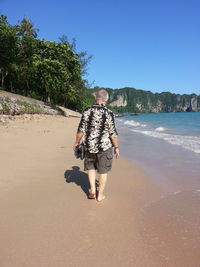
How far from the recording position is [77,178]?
4.97m

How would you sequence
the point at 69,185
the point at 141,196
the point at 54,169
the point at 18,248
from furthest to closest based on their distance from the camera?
the point at 54,169 → the point at 69,185 → the point at 141,196 → the point at 18,248

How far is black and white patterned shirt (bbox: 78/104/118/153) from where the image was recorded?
12.6 feet

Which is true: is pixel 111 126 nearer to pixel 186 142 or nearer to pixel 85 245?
pixel 85 245

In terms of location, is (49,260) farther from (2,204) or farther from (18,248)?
(2,204)

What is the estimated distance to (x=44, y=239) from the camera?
2650mm

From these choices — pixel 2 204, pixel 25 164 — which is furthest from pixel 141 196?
pixel 25 164

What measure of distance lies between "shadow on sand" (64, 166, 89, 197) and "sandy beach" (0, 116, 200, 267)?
0.06 ft

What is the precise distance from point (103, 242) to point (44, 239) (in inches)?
25.8

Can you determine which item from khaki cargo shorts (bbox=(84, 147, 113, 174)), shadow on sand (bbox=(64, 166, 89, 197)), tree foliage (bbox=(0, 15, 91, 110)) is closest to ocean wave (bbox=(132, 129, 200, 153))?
shadow on sand (bbox=(64, 166, 89, 197))

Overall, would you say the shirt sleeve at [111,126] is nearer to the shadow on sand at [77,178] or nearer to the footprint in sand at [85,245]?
the shadow on sand at [77,178]

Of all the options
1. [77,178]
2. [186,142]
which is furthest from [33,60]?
[77,178]

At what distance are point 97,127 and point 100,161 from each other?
56 centimetres

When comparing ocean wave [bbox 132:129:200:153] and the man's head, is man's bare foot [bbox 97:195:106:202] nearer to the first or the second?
the man's head

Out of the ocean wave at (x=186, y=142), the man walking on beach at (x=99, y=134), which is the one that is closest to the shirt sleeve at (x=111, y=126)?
the man walking on beach at (x=99, y=134)
